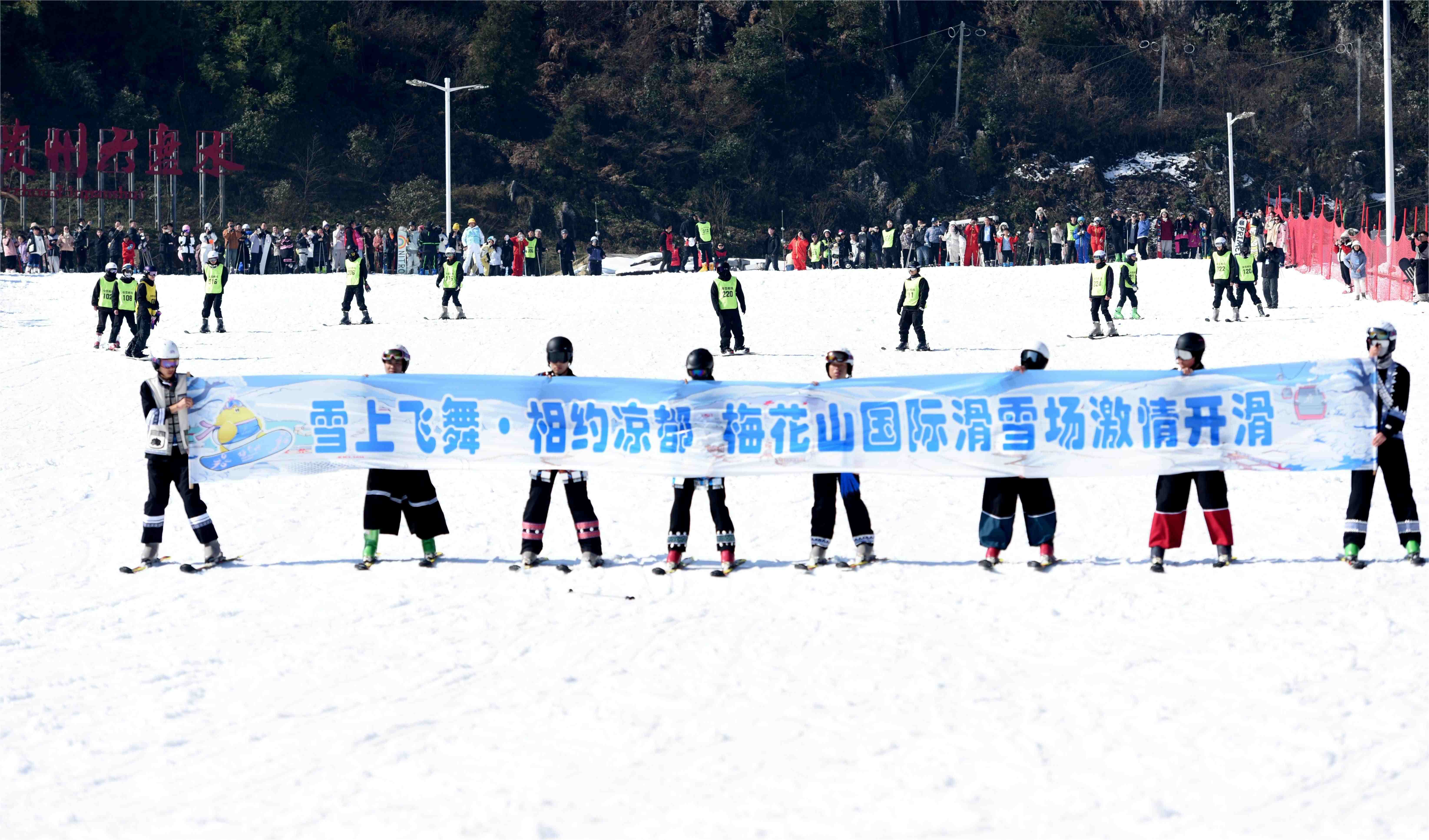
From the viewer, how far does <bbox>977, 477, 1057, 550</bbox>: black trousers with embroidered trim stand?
10148mm

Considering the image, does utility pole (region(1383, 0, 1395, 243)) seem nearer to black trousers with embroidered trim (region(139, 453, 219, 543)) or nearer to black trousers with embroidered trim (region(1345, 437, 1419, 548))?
black trousers with embroidered trim (region(1345, 437, 1419, 548))

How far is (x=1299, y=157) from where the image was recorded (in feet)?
209

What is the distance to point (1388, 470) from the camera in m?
9.98

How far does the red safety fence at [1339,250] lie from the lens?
2905 cm

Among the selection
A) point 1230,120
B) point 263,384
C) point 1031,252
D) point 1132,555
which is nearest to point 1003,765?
point 1132,555

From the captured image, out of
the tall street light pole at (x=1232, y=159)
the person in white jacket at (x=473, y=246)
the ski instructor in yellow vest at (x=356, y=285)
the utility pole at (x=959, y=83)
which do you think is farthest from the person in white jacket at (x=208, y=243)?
the utility pole at (x=959, y=83)

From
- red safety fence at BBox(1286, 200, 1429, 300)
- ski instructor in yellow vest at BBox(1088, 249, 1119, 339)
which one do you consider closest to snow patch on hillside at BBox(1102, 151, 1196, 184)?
red safety fence at BBox(1286, 200, 1429, 300)

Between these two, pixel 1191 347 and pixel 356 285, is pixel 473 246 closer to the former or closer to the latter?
pixel 356 285

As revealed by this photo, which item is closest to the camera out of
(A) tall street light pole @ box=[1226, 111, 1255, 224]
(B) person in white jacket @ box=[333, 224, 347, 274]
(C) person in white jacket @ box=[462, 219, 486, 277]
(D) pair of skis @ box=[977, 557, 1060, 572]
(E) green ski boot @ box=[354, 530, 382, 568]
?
(D) pair of skis @ box=[977, 557, 1060, 572]

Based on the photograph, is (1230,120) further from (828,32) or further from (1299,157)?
(828,32)

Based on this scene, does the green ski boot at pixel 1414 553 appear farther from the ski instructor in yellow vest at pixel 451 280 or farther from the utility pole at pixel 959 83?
the utility pole at pixel 959 83

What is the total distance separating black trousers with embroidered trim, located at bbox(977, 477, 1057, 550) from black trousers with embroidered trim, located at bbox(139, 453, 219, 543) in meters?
5.30

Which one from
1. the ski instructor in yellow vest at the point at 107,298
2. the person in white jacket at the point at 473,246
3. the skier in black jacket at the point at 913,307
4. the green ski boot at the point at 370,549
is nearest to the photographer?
the green ski boot at the point at 370,549

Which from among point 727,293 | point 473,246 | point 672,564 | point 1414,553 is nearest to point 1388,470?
point 1414,553
